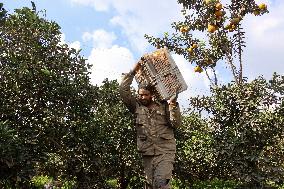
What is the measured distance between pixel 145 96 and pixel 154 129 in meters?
0.42

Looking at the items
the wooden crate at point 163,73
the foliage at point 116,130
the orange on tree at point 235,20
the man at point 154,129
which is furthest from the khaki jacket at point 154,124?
the orange on tree at point 235,20

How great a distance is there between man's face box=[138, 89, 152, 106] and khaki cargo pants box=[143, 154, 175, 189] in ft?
2.22

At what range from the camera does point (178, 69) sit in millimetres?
5234

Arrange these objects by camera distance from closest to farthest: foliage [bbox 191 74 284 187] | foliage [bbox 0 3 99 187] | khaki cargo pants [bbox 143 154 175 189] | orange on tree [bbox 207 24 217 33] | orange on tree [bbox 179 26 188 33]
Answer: khaki cargo pants [bbox 143 154 175 189] → foliage [bbox 0 3 99 187] → foliage [bbox 191 74 284 187] → orange on tree [bbox 207 24 217 33] → orange on tree [bbox 179 26 188 33]

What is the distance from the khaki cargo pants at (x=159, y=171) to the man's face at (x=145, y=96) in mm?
678

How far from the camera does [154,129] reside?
5230 mm

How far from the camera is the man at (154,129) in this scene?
16.6 feet

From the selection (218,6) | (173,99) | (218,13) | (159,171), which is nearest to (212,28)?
(218,13)

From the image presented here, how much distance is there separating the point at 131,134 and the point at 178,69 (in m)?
5.05

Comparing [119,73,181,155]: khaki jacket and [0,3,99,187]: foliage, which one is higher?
[0,3,99,187]: foliage

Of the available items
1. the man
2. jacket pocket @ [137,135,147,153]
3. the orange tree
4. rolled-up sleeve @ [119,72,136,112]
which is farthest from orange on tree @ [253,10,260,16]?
jacket pocket @ [137,135,147,153]

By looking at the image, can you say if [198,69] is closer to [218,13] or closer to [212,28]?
[212,28]

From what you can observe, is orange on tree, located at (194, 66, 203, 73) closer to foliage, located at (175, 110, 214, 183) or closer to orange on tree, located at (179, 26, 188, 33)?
orange on tree, located at (179, 26, 188, 33)

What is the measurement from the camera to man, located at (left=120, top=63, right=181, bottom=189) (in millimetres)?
5051
